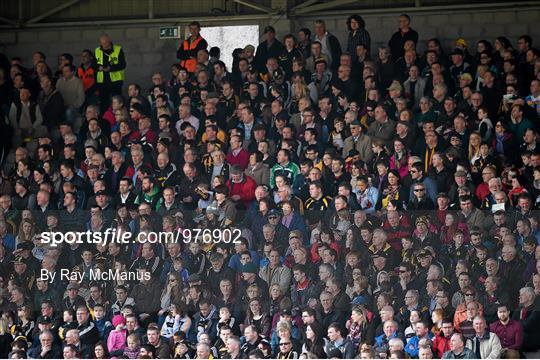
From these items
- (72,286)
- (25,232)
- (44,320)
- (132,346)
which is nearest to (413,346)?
(132,346)

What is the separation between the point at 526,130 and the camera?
1664cm

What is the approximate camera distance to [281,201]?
53.6ft

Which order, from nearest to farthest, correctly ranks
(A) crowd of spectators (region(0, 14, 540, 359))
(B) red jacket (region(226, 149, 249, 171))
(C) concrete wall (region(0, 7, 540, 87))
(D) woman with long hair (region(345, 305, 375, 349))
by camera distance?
(D) woman with long hair (region(345, 305, 375, 349))
(A) crowd of spectators (region(0, 14, 540, 359))
(B) red jacket (region(226, 149, 249, 171))
(C) concrete wall (region(0, 7, 540, 87))

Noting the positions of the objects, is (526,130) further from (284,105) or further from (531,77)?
(284,105)

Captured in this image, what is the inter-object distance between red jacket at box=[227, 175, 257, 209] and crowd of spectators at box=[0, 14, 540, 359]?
2cm

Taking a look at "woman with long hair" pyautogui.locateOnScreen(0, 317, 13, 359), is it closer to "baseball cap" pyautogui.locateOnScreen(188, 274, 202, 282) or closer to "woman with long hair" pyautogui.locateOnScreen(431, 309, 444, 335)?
"baseball cap" pyautogui.locateOnScreen(188, 274, 202, 282)

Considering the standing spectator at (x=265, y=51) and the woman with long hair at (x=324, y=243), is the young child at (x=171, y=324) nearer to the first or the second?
the woman with long hair at (x=324, y=243)

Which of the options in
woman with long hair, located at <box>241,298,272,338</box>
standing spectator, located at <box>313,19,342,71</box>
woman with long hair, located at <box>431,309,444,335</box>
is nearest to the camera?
woman with long hair, located at <box>431,309,444,335</box>

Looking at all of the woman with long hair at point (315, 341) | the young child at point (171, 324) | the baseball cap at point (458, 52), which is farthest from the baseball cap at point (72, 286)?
the baseball cap at point (458, 52)

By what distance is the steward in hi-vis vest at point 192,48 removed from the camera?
19.4 m

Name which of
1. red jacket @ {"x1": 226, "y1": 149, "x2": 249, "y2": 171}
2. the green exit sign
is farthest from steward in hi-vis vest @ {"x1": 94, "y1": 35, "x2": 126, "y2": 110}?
red jacket @ {"x1": 226, "y1": 149, "x2": 249, "y2": 171}

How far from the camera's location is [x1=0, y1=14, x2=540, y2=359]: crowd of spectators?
14891 mm
